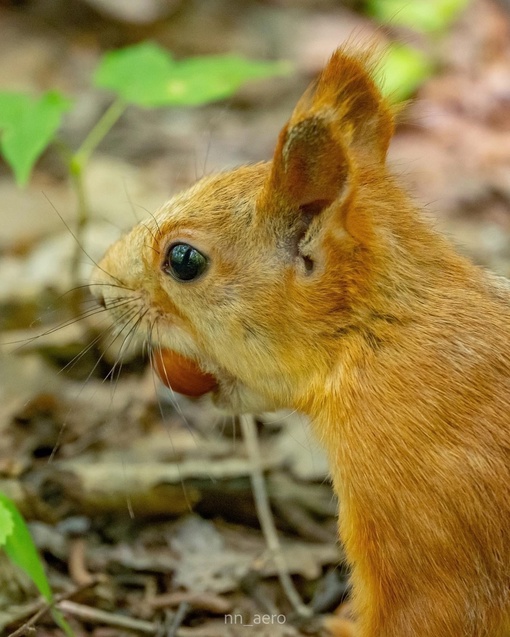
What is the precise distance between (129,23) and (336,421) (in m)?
5.96

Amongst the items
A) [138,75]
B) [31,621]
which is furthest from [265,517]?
[138,75]

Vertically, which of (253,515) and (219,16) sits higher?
(219,16)

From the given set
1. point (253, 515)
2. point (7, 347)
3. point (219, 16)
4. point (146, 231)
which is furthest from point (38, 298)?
point (219, 16)

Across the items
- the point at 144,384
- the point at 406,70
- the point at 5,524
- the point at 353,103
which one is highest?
the point at 406,70

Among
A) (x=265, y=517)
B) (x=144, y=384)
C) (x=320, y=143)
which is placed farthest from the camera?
(x=144, y=384)

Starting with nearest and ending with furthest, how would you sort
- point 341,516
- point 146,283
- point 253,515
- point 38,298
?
point 341,516
point 146,283
point 253,515
point 38,298

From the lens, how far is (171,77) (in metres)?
3.83

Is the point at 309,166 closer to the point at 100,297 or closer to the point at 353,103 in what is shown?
the point at 353,103

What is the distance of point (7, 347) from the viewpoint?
401 cm

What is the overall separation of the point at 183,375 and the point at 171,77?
1.79 metres

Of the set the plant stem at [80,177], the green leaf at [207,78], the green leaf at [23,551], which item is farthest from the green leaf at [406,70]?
the green leaf at [23,551]

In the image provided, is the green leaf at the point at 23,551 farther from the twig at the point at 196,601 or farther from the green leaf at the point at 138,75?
the green leaf at the point at 138,75

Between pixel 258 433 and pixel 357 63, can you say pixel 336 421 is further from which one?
pixel 258 433

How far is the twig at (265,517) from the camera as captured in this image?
9.99ft
